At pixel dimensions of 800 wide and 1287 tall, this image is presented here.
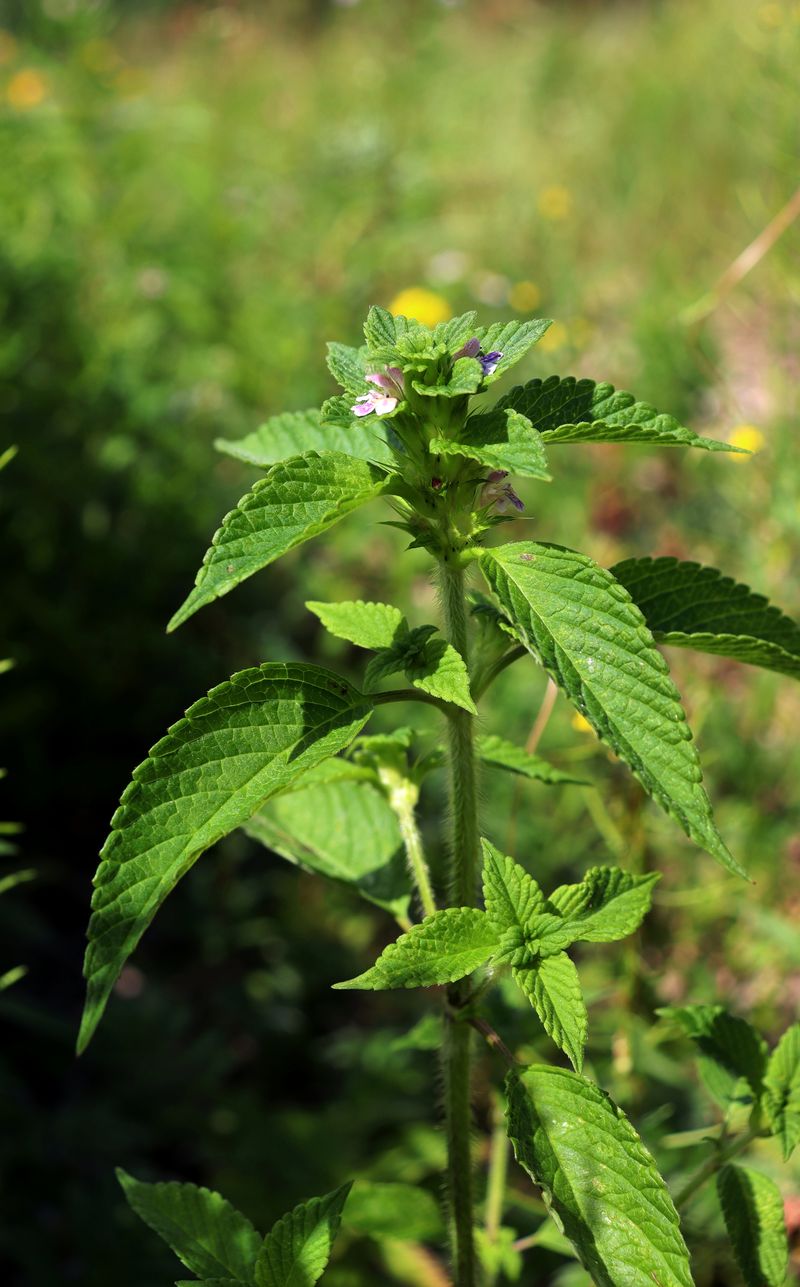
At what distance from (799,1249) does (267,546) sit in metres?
1.18

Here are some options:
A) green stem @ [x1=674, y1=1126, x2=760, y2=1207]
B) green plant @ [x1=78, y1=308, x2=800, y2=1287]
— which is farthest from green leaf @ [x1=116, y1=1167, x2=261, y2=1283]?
green stem @ [x1=674, y1=1126, x2=760, y2=1207]

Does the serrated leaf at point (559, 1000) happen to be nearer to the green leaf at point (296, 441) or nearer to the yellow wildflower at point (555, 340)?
the green leaf at point (296, 441)

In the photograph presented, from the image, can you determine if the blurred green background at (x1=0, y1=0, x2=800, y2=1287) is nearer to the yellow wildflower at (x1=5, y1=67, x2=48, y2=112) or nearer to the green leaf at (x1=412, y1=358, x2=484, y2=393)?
the yellow wildflower at (x1=5, y1=67, x2=48, y2=112)

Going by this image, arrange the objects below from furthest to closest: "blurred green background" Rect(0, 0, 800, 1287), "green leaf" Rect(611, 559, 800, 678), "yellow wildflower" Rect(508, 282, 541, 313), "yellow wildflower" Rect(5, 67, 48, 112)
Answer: "yellow wildflower" Rect(5, 67, 48, 112)
"yellow wildflower" Rect(508, 282, 541, 313)
"blurred green background" Rect(0, 0, 800, 1287)
"green leaf" Rect(611, 559, 800, 678)

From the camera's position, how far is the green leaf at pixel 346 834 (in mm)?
1219

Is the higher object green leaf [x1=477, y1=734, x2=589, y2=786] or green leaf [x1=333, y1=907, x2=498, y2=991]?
green leaf [x1=477, y1=734, x2=589, y2=786]

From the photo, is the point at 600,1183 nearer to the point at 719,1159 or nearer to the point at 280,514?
the point at 719,1159

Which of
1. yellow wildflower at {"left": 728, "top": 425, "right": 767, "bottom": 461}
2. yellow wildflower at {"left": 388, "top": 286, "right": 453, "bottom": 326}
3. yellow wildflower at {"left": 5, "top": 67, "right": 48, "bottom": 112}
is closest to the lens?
yellow wildflower at {"left": 728, "top": 425, "right": 767, "bottom": 461}

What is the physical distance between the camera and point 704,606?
1031 mm

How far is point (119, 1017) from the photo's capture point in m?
2.00

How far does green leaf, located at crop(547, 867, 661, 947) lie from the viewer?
0.94 metres

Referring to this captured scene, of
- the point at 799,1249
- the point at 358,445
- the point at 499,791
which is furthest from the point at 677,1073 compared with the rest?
the point at 358,445

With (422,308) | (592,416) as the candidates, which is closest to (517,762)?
(592,416)

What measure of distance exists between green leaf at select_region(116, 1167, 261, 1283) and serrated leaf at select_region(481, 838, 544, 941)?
1.24 feet
